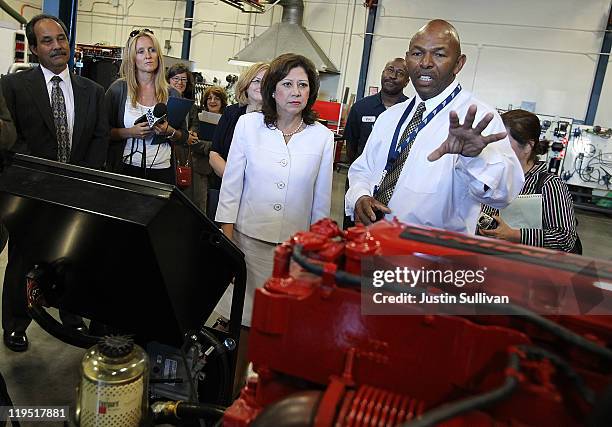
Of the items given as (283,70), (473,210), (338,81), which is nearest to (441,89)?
(473,210)

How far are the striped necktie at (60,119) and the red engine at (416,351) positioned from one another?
75.1 inches

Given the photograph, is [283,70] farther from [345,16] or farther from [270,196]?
[345,16]

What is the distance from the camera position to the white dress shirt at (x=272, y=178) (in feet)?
6.50

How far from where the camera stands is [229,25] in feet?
38.9

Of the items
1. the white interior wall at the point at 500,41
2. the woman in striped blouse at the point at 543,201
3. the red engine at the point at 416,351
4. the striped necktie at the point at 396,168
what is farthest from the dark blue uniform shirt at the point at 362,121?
the white interior wall at the point at 500,41

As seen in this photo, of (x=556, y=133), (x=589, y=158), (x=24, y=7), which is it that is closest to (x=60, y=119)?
(x=556, y=133)

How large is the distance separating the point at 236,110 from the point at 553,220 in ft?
5.50

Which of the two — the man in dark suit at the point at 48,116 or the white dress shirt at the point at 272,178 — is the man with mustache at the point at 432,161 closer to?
the white dress shirt at the point at 272,178

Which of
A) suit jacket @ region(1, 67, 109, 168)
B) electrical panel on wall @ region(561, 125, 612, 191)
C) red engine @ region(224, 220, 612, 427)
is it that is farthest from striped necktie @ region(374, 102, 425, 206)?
electrical panel on wall @ region(561, 125, 612, 191)

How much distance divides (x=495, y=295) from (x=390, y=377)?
224 millimetres

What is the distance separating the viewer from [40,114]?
2.28 m

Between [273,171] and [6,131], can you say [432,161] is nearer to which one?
[273,171]

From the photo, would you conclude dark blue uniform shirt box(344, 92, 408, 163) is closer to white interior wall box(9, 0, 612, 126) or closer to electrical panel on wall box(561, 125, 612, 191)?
electrical panel on wall box(561, 125, 612, 191)

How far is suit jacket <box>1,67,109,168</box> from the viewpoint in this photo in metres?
2.26
